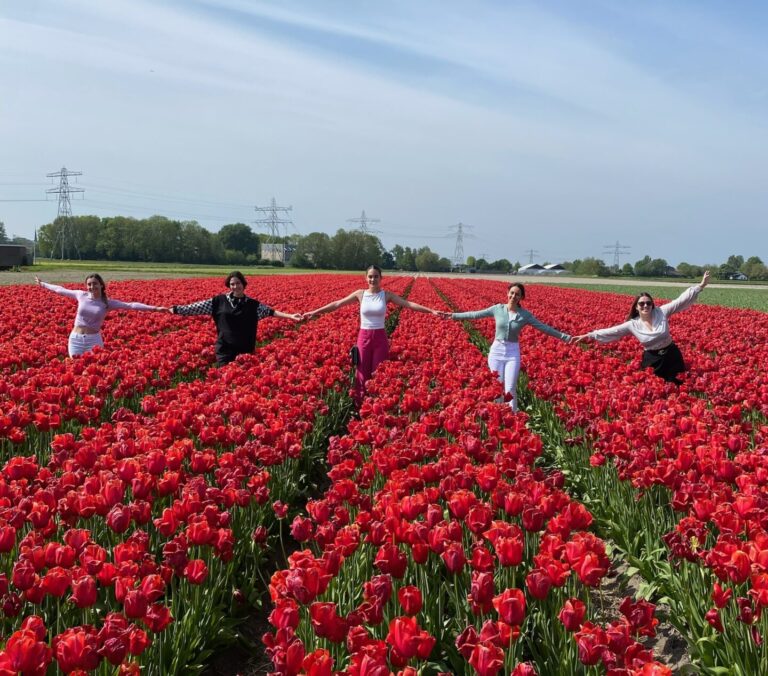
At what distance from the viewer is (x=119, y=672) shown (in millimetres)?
2432

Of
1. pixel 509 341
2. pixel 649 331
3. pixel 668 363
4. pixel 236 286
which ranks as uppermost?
pixel 236 286

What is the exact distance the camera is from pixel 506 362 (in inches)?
337

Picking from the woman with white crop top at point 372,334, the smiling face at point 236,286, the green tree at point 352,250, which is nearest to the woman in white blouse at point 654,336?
the woman with white crop top at point 372,334

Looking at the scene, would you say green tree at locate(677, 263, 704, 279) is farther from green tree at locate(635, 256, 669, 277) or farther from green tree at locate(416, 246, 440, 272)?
green tree at locate(416, 246, 440, 272)

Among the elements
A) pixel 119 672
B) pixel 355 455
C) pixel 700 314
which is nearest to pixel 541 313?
pixel 700 314

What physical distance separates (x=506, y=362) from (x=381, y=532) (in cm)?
542

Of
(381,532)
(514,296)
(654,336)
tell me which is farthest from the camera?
(654,336)

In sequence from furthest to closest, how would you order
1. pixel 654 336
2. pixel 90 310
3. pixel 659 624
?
pixel 90 310 < pixel 654 336 < pixel 659 624

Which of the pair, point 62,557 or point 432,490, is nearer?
point 62,557

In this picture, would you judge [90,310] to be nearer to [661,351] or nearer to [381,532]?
[381,532]

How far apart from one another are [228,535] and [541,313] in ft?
53.3

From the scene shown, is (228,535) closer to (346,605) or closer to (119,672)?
(346,605)

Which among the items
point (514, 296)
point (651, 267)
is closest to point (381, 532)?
point (514, 296)

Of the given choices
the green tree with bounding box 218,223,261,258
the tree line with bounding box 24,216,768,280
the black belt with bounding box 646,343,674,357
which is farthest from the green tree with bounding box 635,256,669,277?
the black belt with bounding box 646,343,674,357
